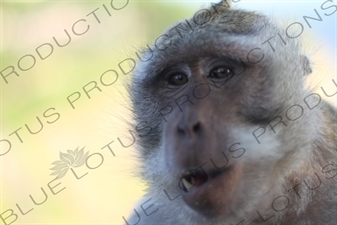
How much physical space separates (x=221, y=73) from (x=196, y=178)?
634 mm

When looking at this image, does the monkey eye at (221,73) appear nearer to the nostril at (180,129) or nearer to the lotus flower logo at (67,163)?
the nostril at (180,129)

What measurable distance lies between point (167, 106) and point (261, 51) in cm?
63

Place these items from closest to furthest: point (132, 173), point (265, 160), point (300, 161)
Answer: point (265, 160) < point (300, 161) < point (132, 173)

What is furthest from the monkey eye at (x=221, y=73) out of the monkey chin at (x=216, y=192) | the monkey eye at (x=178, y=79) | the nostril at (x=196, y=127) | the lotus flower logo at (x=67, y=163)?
the lotus flower logo at (x=67, y=163)

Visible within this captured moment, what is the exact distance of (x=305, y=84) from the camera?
3.06 metres

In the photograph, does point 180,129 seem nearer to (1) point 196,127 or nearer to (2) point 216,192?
(1) point 196,127

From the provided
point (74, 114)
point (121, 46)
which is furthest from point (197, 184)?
point (74, 114)

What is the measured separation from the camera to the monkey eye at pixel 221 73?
283 centimetres

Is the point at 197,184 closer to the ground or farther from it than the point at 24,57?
closer to the ground

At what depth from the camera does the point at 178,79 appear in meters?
3.02

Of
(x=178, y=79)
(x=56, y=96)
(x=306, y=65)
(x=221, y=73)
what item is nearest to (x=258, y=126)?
(x=221, y=73)

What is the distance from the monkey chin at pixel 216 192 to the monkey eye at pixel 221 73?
55 cm

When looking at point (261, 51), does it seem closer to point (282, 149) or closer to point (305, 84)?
point (305, 84)

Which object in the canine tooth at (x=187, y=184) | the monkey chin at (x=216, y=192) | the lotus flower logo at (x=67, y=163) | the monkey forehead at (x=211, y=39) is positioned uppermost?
the monkey forehead at (x=211, y=39)
